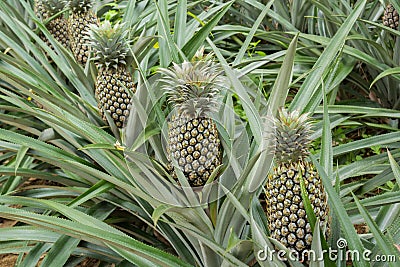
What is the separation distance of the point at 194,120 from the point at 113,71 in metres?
0.45

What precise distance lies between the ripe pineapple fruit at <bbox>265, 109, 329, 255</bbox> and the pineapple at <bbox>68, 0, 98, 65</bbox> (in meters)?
1.04

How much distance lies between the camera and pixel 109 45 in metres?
1.59

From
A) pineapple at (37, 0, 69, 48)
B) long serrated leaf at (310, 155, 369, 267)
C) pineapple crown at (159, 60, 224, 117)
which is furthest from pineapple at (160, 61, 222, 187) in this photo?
pineapple at (37, 0, 69, 48)

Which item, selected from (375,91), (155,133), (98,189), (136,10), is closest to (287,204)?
(155,133)

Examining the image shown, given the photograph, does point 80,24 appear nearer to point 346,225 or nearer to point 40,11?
point 40,11

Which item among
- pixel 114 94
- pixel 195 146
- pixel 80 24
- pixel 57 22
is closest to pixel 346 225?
pixel 195 146

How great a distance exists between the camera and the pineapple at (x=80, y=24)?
1.92 metres

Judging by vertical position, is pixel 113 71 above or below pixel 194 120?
above

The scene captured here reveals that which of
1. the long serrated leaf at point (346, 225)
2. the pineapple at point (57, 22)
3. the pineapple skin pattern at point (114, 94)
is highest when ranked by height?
the pineapple at point (57, 22)

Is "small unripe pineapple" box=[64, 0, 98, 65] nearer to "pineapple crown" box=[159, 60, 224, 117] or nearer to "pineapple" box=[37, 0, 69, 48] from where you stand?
"pineapple" box=[37, 0, 69, 48]

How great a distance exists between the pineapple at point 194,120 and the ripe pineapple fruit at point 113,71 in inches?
14.0

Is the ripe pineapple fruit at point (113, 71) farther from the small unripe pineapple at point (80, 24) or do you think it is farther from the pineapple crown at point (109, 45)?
the small unripe pineapple at point (80, 24)

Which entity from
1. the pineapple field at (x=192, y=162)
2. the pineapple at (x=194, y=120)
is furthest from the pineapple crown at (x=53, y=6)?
the pineapple at (x=194, y=120)

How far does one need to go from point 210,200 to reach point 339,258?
1.16ft
